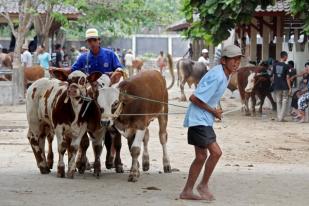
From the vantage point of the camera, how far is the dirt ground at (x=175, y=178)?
29.5 feet

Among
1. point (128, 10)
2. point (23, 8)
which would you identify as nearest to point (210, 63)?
point (128, 10)

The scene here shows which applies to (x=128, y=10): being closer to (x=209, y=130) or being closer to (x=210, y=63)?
(x=210, y=63)

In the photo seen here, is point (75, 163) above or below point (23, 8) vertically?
below

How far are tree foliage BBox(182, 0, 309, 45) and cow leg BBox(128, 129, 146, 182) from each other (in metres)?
2.70

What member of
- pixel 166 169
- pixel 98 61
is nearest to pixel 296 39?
pixel 166 169

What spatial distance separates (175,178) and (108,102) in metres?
1.48

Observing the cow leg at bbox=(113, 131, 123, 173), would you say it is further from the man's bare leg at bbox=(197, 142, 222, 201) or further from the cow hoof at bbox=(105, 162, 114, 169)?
the man's bare leg at bbox=(197, 142, 222, 201)

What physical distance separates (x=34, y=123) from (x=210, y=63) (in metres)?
25.5

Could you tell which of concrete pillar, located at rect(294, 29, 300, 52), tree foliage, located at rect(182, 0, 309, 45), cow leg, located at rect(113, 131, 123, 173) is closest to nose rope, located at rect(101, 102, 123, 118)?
cow leg, located at rect(113, 131, 123, 173)

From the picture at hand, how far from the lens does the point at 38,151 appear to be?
37.0 ft

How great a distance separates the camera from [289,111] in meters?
22.9

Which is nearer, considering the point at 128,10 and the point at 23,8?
the point at 23,8

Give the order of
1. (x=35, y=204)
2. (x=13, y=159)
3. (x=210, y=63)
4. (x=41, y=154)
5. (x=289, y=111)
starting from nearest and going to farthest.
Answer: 1. (x=35, y=204)
2. (x=41, y=154)
3. (x=13, y=159)
4. (x=289, y=111)
5. (x=210, y=63)

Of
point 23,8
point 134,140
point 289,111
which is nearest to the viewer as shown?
point 134,140
